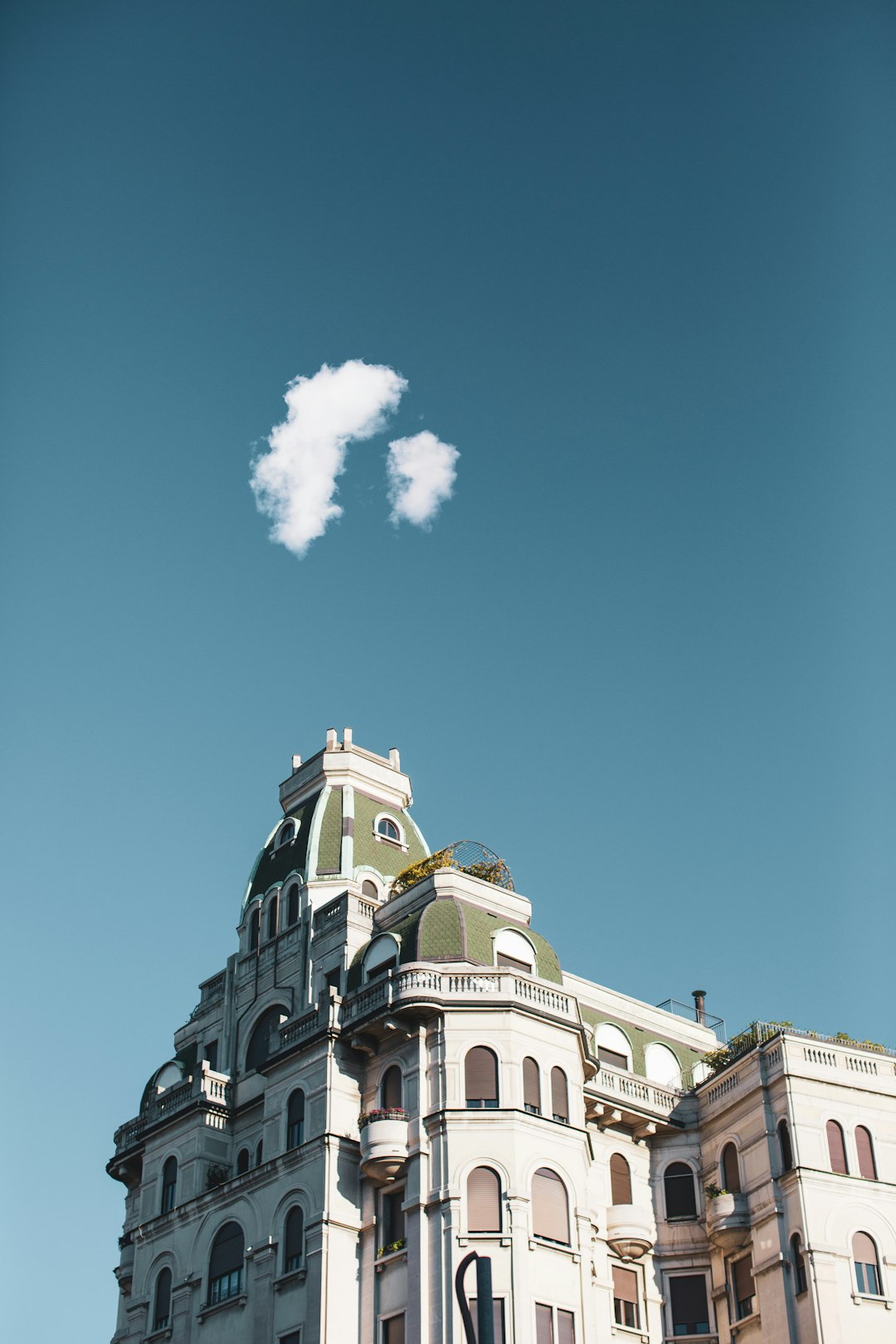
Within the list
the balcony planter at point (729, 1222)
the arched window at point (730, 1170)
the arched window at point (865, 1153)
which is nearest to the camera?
the arched window at point (865, 1153)

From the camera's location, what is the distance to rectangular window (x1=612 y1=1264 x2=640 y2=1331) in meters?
53.9

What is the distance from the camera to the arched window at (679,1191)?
186 ft

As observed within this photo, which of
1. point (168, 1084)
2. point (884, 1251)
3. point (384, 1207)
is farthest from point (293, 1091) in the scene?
point (884, 1251)

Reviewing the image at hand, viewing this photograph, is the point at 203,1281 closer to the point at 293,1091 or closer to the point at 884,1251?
the point at 293,1091

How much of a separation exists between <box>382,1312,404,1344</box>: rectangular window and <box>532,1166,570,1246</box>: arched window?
4829 millimetres

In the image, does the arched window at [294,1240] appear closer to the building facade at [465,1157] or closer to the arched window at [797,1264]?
the building facade at [465,1157]

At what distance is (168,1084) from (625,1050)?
18019mm

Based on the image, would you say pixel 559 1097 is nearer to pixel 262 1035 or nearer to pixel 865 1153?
pixel 865 1153

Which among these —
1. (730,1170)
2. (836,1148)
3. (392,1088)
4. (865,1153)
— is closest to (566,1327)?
(392,1088)

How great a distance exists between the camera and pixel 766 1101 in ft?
177

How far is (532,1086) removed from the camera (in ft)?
169

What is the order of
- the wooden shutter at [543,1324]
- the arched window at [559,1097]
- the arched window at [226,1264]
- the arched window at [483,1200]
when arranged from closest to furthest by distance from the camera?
the wooden shutter at [543,1324], the arched window at [483,1200], the arched window at [559,1097], the arched window at [226,1264]

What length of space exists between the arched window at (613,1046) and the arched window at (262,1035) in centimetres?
1234

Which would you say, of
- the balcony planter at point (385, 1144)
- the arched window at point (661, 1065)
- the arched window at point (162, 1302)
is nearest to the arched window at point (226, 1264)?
the arched window at point (162, 1302)
